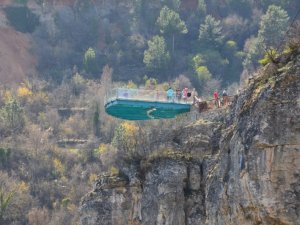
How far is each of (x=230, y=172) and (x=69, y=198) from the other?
50.6 metres

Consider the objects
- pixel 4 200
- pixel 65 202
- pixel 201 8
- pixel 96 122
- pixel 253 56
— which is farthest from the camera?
pixel 201 8

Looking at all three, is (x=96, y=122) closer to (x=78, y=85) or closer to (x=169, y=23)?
(x=78, y=85)

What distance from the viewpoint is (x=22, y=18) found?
107 m

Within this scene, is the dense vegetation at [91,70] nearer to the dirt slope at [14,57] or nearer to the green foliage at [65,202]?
the green foliage at [65,202]

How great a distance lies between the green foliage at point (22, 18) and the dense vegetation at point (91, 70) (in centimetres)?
12

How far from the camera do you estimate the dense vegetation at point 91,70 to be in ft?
241

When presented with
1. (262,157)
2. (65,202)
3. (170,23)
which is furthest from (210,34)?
(262,157)

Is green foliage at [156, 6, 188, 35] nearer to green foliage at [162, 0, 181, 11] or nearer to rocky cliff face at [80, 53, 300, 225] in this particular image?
green foliage at [162, 0, 181, 11]

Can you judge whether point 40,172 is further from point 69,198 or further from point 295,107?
point 295,107

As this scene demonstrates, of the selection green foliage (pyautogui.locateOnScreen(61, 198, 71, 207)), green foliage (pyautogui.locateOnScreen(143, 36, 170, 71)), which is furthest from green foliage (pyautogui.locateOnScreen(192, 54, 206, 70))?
green foliage (pyautogui.locateOnScreen(61, 198, 71, 207))

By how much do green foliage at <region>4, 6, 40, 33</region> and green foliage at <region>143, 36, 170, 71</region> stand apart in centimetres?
1618

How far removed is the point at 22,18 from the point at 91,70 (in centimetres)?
1226

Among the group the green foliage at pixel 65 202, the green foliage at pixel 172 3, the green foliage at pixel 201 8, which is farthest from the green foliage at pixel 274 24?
the green foliage at pixel 65 202

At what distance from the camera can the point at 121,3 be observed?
111625 millimetres
